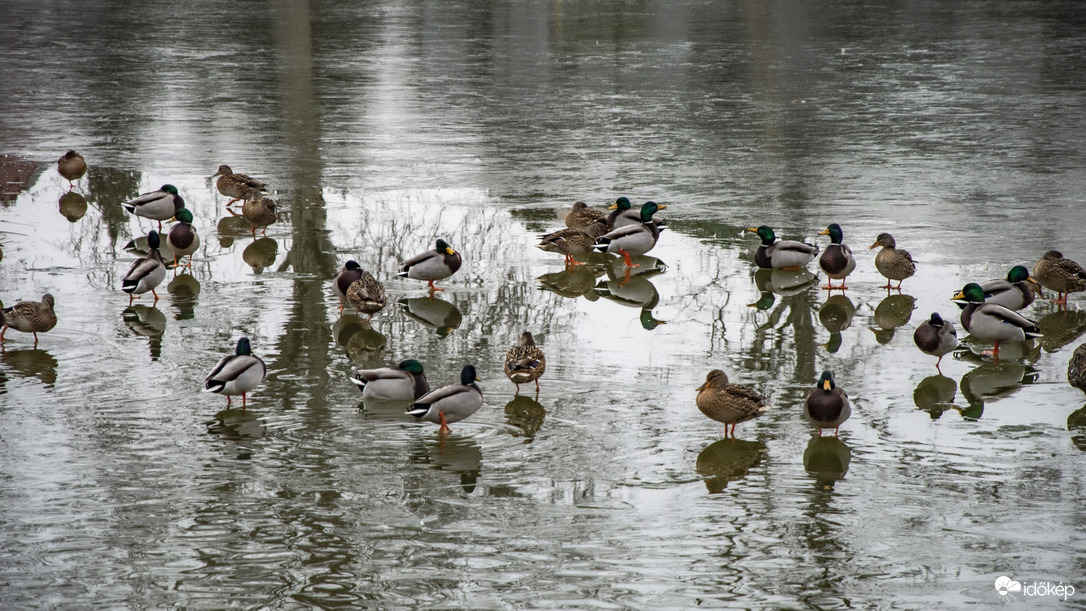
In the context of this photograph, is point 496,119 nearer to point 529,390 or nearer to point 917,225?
point 917,225

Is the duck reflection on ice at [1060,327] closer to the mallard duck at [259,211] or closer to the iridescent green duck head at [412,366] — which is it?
the iridescent green duck head at [412,366]

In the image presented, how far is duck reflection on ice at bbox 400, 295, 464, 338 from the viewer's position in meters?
9.34

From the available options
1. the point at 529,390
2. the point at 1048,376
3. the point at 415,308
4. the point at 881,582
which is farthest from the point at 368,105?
the point at 881,582

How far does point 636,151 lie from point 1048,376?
7682 millimetres

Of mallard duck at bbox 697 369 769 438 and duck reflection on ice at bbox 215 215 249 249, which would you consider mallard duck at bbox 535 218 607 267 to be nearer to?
duck reflection on ice at bbox 215 215 249 249

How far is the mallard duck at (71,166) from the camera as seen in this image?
13.2m

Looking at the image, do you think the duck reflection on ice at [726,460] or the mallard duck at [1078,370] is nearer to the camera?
the duck reflection on ice at [726,460]

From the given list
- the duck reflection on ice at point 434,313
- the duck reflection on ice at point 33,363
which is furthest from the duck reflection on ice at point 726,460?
the duck reflection on ice at point 33,363

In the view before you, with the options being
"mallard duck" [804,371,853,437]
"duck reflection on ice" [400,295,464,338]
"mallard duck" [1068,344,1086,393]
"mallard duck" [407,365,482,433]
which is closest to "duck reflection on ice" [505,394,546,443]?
"mallard duck" [407,365,482,433]

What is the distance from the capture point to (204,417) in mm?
7453

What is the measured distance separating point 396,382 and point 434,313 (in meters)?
2.16

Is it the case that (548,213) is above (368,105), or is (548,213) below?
below

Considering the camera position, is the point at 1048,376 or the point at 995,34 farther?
the point at 995,34

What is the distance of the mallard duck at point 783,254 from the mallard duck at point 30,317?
6.05 metres
